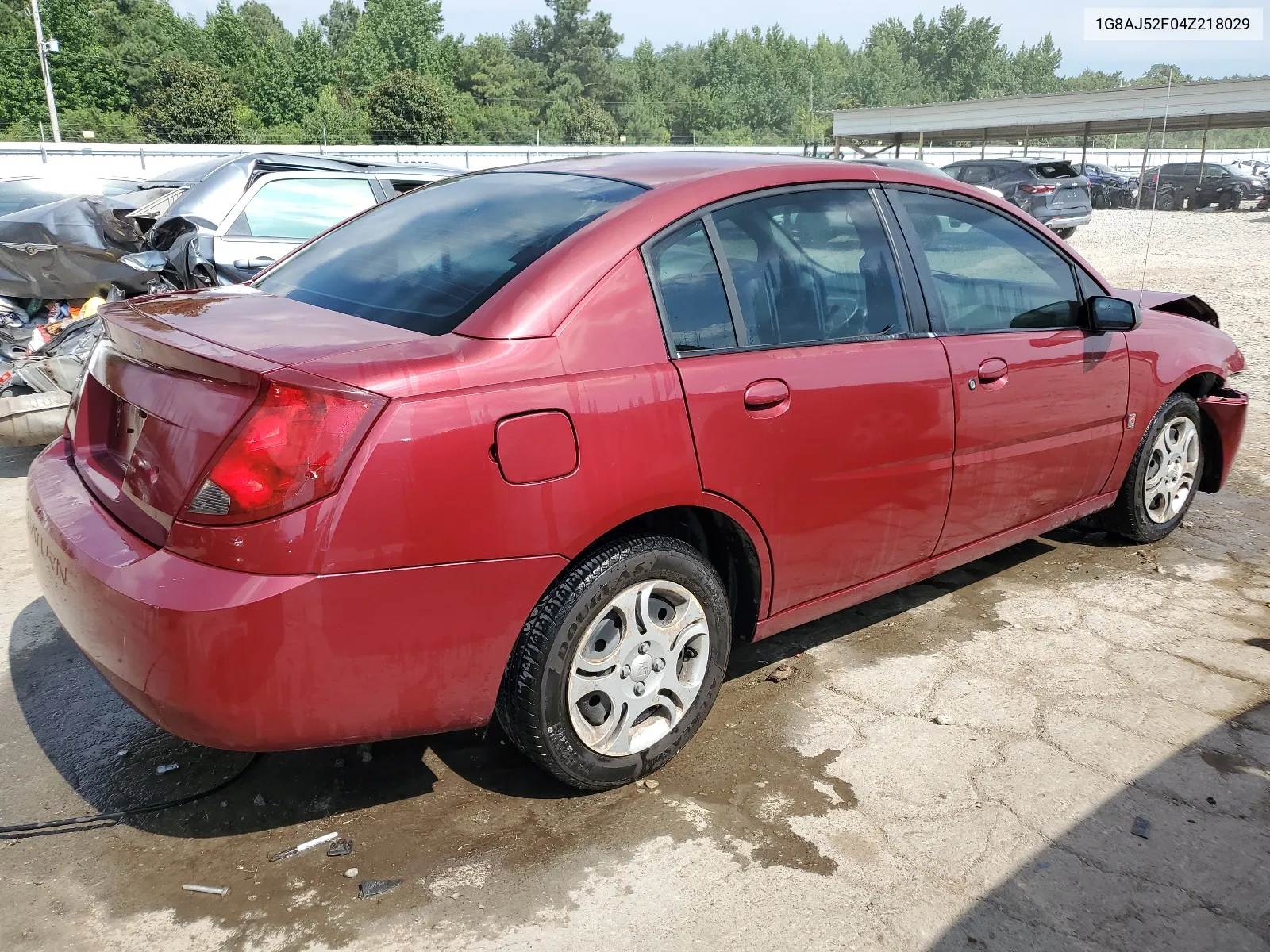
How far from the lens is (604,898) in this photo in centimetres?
238

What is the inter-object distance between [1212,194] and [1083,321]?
106 ft

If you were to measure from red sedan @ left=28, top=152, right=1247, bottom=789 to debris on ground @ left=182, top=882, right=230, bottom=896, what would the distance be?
0.43 meters

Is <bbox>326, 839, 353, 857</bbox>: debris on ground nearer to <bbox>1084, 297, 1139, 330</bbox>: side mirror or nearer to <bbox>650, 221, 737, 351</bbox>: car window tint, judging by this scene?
<bbox>650, 221, 737, 351</bbox>: car window tint

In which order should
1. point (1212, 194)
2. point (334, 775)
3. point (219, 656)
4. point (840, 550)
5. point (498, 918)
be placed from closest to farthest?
1. point (219, 656)
2. point (498, 918)
3. point (334, 775)
4. point (840, 550)
5. point (1212, 194)

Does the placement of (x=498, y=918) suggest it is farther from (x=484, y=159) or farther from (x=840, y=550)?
(x=484, y=159)

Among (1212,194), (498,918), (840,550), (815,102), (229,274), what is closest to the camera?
(498,918)

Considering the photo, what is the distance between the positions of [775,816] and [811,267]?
1.62 m

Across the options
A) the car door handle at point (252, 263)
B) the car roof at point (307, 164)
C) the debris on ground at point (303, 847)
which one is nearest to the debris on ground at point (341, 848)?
the debris on ground at point (303, 847)

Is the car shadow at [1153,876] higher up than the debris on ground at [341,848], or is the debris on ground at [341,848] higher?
the debris on ground at [341,848]

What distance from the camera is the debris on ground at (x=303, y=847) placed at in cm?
252

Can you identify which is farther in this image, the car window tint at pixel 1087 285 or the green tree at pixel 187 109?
the green tree at pixel 187 109

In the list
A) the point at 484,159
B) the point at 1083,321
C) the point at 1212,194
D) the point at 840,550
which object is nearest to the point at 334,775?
the point at 840,550

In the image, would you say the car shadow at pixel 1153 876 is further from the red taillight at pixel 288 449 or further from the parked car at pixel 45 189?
the parked car at pixel 45 189

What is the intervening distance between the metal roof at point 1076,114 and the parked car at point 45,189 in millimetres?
23284
